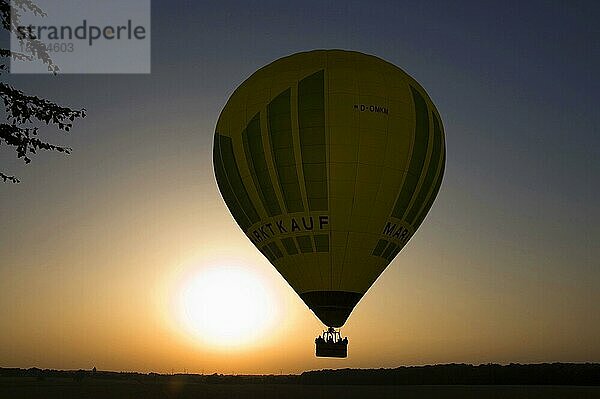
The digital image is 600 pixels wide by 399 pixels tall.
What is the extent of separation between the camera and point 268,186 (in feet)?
119

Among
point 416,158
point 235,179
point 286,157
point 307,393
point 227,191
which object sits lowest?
point 307,393

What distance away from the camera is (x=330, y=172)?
35375mm

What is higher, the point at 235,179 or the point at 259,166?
the point at 259,166

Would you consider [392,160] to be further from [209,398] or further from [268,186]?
[209,398]

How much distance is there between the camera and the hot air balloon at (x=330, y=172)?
35375 millimetres

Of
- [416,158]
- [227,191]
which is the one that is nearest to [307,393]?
[227,191]

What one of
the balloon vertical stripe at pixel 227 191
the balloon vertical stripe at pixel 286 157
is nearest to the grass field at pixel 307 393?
the balloon vertical stripe at pixel 227 191

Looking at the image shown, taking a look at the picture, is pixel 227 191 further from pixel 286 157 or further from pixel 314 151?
pixel 314 151

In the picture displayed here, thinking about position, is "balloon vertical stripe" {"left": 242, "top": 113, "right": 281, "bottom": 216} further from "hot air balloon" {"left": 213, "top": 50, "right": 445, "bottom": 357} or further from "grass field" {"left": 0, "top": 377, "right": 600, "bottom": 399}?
"grass field" {"left": 0, "top": 377, "right": 600, "bottom": 399}

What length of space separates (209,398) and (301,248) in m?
33.1

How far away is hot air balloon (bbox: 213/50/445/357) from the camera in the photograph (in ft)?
116

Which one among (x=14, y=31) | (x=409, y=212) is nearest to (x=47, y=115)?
(x=14, y=31)

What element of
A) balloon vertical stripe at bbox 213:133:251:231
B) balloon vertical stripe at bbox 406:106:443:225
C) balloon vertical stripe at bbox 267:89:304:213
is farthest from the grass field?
balloon vertical stripe at bbox 267:89:304:213

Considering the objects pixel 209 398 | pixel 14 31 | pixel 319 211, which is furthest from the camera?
pixel 209 398
